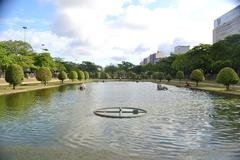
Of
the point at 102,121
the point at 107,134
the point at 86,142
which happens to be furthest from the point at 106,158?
the point at 102,121

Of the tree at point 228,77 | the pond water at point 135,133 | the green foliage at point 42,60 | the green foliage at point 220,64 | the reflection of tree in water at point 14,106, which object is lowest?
the pond water at point 135,133

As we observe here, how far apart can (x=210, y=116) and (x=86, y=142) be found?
8.05m

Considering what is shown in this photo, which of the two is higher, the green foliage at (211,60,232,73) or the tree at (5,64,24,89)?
the green foliage at (211,60,232,73)

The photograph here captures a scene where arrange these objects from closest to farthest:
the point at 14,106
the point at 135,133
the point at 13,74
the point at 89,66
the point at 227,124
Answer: the point at 135,133
the point at 227,124
the point at 14,106
the point at 13,74
the point at 89,66

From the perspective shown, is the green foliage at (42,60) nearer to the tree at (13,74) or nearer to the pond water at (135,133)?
the tree at (13,74)

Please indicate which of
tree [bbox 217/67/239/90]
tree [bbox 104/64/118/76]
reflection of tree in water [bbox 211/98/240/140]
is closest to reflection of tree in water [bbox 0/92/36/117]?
reflection of tree in water [bbox 211/98/240/140]

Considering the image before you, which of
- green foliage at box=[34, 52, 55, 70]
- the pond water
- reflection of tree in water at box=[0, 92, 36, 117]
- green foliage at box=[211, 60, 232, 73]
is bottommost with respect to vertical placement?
the pond water

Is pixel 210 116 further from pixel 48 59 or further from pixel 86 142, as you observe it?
pixel 48 59

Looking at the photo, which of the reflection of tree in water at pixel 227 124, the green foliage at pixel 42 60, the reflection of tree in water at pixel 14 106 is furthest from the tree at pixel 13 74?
the green foliage at pixel 42 60

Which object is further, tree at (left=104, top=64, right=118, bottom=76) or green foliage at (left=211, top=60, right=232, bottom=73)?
tree at (left=104, top=64, right=118, bottom=76)

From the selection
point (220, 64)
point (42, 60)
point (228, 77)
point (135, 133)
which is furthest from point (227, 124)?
point (42, 60)

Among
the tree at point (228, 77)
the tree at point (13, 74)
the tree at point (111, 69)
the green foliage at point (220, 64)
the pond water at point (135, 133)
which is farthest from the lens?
the tree at point (111, 69)

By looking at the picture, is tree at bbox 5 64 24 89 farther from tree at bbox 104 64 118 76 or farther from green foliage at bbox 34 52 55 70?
tree at bbox 104 64 118 76

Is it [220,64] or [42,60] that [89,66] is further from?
[220,64]
